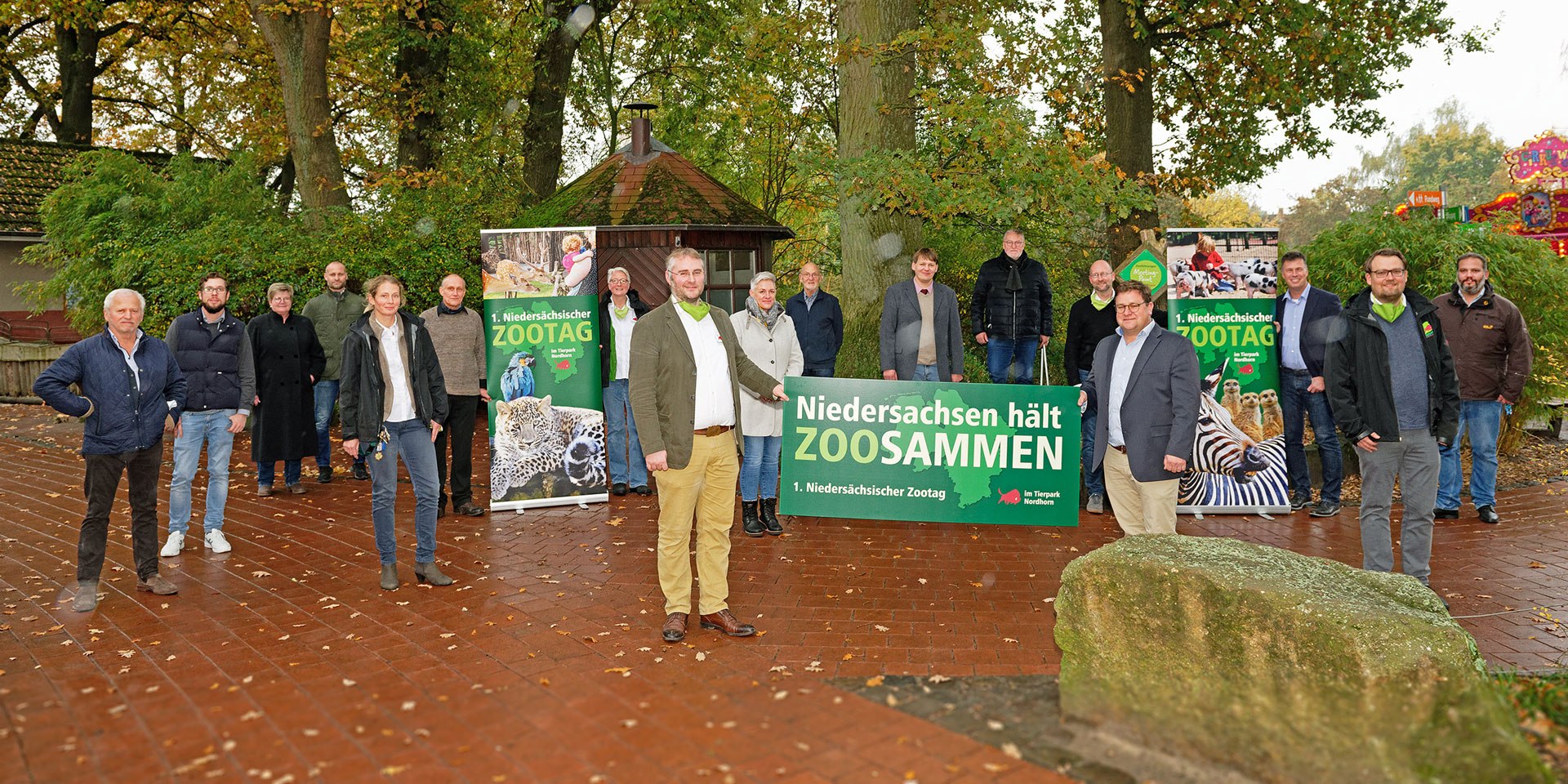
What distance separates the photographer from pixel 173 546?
296 inches

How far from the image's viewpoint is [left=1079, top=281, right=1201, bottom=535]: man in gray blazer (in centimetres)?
580

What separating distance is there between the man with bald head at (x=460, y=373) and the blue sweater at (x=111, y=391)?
243 cm

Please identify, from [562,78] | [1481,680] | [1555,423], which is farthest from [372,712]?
[562,78]

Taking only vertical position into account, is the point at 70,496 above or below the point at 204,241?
below

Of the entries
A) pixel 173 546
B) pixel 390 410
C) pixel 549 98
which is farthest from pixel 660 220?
pixel 390 410

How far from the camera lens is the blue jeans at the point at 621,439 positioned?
9.59 meters

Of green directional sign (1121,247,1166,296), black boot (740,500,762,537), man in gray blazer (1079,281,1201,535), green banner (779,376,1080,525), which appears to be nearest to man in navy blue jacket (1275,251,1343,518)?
green directional sign (1121,247,1166,296)

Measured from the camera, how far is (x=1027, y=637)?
553 cm

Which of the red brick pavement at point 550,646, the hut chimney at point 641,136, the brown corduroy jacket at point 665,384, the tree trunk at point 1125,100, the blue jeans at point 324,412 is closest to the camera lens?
the red brick pavement at point 550,646

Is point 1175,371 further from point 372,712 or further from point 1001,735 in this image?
point 372,712

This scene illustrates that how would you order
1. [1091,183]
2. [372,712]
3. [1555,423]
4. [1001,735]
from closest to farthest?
1. [1001,735]
2. [372,712]
3. [1091,183]
4. [1555,423]

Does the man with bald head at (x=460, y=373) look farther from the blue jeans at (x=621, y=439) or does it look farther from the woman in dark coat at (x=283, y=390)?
the woman in dark coat at (x=283, y=390)

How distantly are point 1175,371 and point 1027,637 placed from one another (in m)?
1.64

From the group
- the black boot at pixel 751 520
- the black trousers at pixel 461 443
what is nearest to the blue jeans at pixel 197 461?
the black trousers at pixel 461 443
